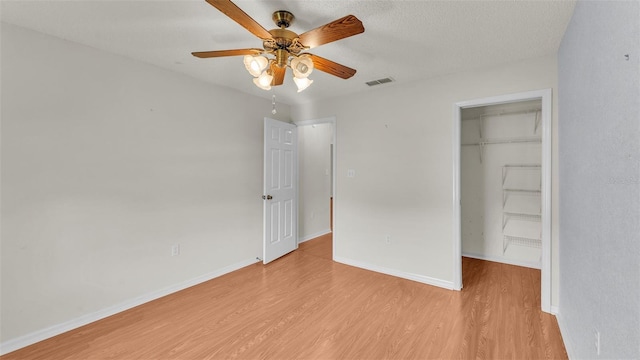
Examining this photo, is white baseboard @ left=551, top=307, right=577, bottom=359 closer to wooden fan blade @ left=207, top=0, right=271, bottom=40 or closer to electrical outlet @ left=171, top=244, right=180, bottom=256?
wooden fan blade @ left=207, top=0, right=271, bottom=40

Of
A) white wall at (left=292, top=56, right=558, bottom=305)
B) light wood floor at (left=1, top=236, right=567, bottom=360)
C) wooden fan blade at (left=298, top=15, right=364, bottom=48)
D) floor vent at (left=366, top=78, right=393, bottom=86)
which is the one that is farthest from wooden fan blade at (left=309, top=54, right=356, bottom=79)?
light wood floor at (left=1, top=236, right=567, bottom=360)

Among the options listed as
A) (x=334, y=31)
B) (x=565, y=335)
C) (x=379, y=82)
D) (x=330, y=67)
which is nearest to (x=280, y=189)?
(x=379, y=82)

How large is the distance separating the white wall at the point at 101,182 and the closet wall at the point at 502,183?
3.39 meters

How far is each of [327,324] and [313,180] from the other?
10.3 feet

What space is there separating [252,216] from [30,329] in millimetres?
2241

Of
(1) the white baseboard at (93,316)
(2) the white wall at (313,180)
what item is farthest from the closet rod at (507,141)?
(1) the white baseboard at (93,316)

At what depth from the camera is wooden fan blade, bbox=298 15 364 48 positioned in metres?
1.43

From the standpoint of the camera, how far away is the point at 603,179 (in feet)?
4.35

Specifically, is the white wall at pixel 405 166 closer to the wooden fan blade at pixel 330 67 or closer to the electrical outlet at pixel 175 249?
the wooden fan blade at pixel 330 67

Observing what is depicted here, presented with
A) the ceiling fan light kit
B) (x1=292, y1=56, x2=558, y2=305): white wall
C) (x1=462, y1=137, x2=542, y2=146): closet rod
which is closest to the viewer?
the ceiling fan light kit

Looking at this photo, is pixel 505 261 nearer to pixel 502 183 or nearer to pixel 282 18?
pixel 502 183

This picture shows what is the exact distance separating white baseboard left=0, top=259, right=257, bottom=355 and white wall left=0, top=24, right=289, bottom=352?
1 cm

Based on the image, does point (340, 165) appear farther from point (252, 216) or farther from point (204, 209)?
point (204, 209)

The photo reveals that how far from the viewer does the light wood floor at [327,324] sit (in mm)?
2023
